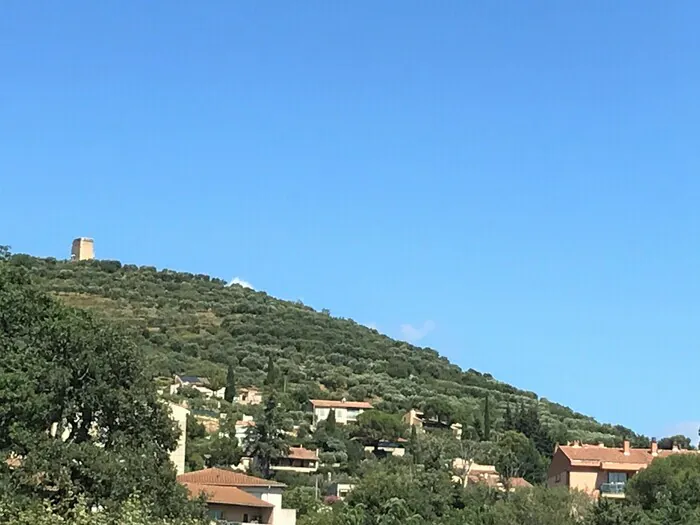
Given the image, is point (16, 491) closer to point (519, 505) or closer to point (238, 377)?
point (519, 505)

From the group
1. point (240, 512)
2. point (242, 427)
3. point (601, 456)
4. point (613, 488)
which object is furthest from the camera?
point (242, 427)

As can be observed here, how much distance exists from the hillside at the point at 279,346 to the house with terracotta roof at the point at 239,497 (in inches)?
1674

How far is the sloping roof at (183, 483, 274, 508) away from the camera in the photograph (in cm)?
4891

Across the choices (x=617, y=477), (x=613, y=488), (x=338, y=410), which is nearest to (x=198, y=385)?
(x=338, y=410)

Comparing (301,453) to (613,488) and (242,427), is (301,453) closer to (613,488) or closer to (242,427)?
(242,427)

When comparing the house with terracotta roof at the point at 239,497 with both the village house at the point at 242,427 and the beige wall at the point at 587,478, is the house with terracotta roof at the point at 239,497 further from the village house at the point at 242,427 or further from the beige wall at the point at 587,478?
the beige wall at the point at 587,478

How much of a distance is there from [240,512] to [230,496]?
83cm

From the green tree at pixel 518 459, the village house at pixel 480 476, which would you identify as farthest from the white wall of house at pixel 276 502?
the green tree at pixel 518 459

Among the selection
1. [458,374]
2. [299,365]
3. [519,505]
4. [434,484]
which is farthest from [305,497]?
[458,374]

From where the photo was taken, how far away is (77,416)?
2772 centimetres

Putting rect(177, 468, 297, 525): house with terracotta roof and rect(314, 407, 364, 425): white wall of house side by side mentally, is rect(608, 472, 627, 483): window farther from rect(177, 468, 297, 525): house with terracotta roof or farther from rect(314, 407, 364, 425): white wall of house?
rect(177, 468, 297, 525): house with terracotta roof

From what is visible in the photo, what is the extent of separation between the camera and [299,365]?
117438 millimetres

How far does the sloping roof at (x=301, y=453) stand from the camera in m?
78.6

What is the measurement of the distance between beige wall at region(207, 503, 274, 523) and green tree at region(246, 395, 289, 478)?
21.7 m
